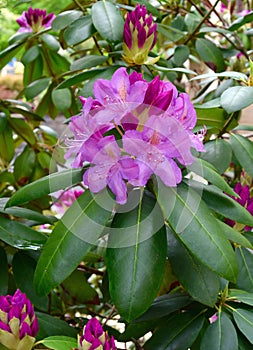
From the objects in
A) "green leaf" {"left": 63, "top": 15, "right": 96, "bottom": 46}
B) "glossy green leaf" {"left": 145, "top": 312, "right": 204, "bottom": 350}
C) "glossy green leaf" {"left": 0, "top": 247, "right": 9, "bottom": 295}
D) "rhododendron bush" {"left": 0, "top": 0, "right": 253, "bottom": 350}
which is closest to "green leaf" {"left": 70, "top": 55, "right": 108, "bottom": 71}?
"green leaf" {"left": 63, "top": 15, "right": 96, "bottom": 46}

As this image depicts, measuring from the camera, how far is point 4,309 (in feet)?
2.14

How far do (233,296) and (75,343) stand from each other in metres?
0.24

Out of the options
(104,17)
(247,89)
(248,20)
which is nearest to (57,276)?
(247,89)

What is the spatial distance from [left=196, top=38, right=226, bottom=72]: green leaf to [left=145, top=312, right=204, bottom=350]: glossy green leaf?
0.64 metres

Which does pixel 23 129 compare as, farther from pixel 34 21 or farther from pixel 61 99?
pixel 34 21

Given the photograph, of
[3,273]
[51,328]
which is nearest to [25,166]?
[3,273]

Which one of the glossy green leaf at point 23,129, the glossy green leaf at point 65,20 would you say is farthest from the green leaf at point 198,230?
the glossy green leaf at point 23,129

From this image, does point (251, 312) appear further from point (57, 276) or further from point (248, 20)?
point (248, 20)

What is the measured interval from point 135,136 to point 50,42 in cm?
80

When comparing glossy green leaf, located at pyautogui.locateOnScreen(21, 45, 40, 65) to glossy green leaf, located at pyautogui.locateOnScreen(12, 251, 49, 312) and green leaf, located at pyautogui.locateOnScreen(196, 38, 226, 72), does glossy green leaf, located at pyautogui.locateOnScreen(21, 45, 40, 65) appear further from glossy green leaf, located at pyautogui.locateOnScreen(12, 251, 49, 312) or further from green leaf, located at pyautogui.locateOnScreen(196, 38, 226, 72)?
glossy green leaf, located at pyautogui.locateOnScreen(12, 251, 49, 312)

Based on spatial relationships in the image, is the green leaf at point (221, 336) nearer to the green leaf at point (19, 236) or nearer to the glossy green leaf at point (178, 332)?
the glossy green leaf at point (178, 332)

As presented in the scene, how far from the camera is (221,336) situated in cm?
71

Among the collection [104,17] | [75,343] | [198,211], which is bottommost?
[75,343]

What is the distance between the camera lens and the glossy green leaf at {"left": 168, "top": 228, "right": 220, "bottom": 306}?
0.70 metres
